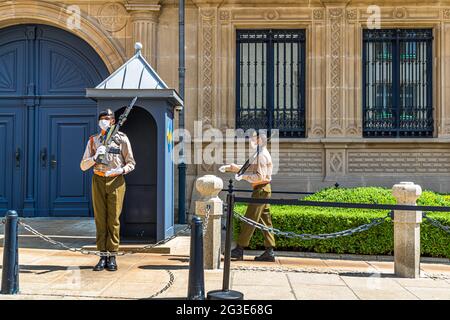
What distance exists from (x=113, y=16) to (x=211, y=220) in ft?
25.0

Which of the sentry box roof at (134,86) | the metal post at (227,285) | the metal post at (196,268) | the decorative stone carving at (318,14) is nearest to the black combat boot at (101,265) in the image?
the metal post at (196,268)

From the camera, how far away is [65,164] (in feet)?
44.9

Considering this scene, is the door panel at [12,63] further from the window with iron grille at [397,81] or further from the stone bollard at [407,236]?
the stone bollard at [407,236]

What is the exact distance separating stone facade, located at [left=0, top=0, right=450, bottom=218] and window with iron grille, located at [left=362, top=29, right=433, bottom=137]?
0.25 meters

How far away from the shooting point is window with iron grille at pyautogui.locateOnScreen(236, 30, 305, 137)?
44.7 ft

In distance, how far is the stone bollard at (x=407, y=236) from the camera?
753cm

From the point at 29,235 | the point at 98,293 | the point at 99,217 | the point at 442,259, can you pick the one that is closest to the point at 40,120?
the point at 29,235

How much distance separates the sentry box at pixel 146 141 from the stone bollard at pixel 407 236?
3.60 meters

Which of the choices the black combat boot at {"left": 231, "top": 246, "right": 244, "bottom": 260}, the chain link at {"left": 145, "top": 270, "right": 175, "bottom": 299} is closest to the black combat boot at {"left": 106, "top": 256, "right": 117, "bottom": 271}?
the chain link at {"left": 145, "top": 270, "right": 175, "bottom": 299}

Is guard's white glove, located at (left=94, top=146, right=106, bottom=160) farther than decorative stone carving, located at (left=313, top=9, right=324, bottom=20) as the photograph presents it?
No

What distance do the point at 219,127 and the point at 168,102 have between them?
13.6 ft

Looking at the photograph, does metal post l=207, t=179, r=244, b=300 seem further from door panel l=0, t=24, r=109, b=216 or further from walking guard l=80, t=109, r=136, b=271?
door panel l=0, t=24, r=109, b=216

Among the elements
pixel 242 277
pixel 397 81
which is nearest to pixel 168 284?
pixel 242 277

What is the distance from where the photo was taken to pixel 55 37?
45.5 ft
